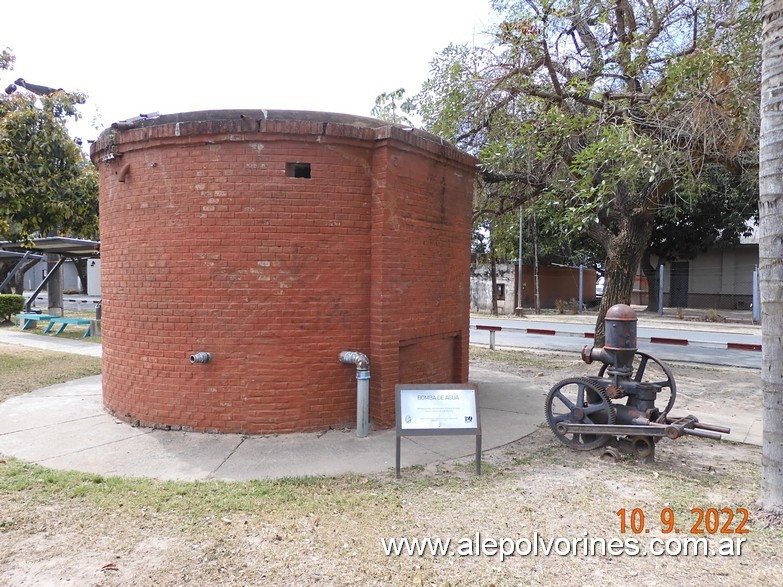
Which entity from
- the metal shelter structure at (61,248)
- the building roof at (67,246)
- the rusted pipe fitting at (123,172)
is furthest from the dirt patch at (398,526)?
the building roof at (67,246)

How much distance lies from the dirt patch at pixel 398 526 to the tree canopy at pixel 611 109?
422 cm

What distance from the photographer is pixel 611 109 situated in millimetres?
9164

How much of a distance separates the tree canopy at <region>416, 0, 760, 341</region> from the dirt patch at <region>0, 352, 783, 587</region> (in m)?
4.22

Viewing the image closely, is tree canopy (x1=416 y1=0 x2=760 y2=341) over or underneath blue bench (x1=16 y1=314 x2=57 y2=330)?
over

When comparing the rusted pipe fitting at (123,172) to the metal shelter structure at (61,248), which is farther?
the metal shelter structure at (61,248)

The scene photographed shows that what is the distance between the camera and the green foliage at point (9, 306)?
65.0ft

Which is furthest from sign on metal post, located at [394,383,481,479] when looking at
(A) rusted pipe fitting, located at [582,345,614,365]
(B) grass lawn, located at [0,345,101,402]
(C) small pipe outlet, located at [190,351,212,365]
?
(B) grass lawn, located at [0,345,101,402]

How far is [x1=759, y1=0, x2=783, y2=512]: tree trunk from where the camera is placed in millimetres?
3889

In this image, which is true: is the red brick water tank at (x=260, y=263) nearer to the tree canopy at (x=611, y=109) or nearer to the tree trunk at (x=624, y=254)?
the tree canopy at (x=611, y=109)

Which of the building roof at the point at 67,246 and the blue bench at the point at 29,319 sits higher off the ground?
the building roof at the point at 67,246

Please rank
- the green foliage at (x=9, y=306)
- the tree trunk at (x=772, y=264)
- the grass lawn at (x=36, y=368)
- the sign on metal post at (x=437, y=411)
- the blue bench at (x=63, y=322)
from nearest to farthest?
the tree trunk at (x=772, y=264)
the sign on metal post at (x=437, y=411)
the grass lawn at (x=36, y=368)
the blue bench at (x=63, y=322)
the green foliage at (x=9, y=306)

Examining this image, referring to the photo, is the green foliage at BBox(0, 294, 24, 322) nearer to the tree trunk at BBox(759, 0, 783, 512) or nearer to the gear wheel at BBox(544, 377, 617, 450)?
Answer: the gear wheel at BBox(544, 377, 617, 450)

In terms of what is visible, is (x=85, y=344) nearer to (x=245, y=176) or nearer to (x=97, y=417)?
(x=97, y=417)

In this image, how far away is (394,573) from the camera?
3.22m
